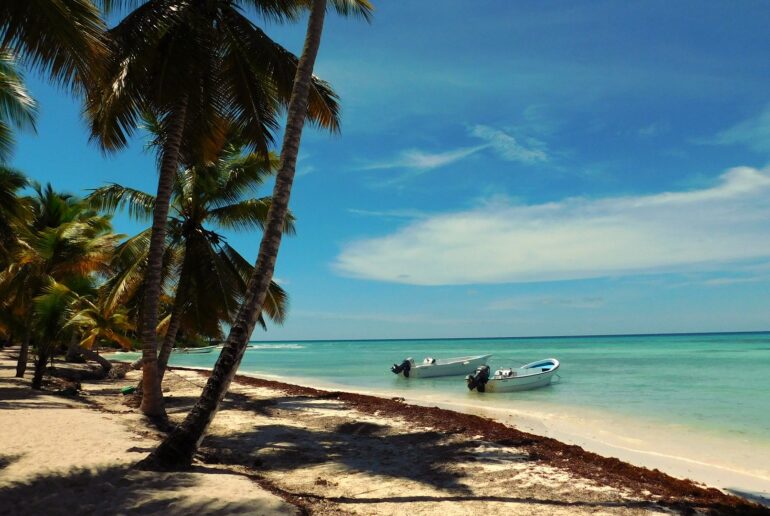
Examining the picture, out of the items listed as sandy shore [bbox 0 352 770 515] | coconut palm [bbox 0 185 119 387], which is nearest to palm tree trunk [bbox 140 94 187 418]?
sandy shore [bbox 0 352 770 515]

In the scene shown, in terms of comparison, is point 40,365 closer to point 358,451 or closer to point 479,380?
point 358,451

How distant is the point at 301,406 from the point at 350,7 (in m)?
11.4

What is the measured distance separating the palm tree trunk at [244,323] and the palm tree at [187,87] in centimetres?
323

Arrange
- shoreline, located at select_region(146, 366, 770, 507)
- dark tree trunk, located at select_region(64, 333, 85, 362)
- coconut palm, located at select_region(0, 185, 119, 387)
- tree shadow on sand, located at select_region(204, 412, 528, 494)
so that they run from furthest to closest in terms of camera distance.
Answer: dark tree trunk, located at select_region(64, 333, 85, 362) < coconut palm, located at select_region(0, 185, 119, 387) < shoreline, located at select_region(146, 366, 770, 507) < tree shadow on sand, located at select_region(204, 412, 528, 494)

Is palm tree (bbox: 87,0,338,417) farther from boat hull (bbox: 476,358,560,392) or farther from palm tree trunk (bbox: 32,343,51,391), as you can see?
boat hull (bbox: 476,358,560,392)

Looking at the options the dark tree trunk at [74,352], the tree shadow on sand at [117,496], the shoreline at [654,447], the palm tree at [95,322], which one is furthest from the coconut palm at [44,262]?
the shoreline at [654,447]

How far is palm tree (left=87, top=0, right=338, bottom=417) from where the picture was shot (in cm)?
1001

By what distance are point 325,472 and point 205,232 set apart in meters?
8.91

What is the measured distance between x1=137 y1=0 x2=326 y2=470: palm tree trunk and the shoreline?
803 cm

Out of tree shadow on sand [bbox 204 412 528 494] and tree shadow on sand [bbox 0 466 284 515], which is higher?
tree shadow on sand [bbox 0 466 284 515]

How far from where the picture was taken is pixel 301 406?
620 inches

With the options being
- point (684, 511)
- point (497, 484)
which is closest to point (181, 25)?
point (497, 484)

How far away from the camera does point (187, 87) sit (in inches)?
400

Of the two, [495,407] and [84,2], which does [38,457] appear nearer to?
[84,2]
